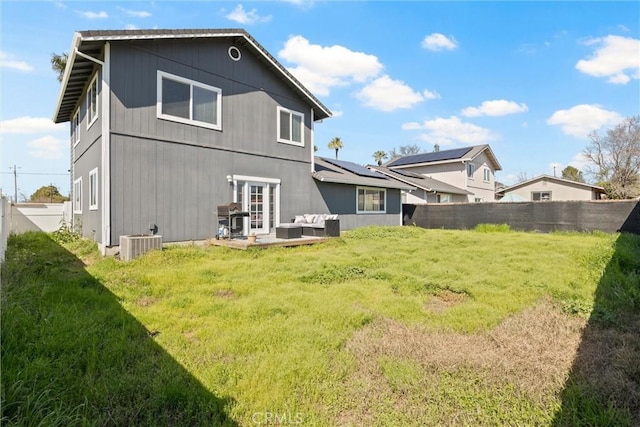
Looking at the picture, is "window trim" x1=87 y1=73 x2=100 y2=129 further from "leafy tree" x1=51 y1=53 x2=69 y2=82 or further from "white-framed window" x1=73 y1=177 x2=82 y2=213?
"leafy tree" x1=51 y1=53 x2=69 y2=82

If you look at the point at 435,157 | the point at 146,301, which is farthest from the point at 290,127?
the point at 435,157

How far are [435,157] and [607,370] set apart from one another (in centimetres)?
2446

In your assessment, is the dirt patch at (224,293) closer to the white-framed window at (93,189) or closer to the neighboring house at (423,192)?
the white-framed window at (93,189)

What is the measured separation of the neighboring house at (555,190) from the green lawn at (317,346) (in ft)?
73.5

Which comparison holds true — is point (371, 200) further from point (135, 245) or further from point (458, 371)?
point (458, 371)

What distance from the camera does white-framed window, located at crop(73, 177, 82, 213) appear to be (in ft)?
37.9

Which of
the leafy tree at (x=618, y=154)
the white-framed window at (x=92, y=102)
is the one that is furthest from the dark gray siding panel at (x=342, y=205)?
the leafy tree at (x=618, y=154)

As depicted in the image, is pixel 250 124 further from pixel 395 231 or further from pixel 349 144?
pixel 349 144

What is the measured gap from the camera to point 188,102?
914cm

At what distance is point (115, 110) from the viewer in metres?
7.76

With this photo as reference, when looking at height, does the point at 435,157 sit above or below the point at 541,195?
above

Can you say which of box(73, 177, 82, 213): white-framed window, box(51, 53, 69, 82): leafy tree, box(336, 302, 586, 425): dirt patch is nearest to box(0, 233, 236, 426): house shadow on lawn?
box(336, 302, 586, 425): dirt patch

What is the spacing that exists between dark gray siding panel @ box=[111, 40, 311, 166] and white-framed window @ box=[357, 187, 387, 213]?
3771 mm

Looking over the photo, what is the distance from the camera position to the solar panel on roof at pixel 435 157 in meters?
24.3
